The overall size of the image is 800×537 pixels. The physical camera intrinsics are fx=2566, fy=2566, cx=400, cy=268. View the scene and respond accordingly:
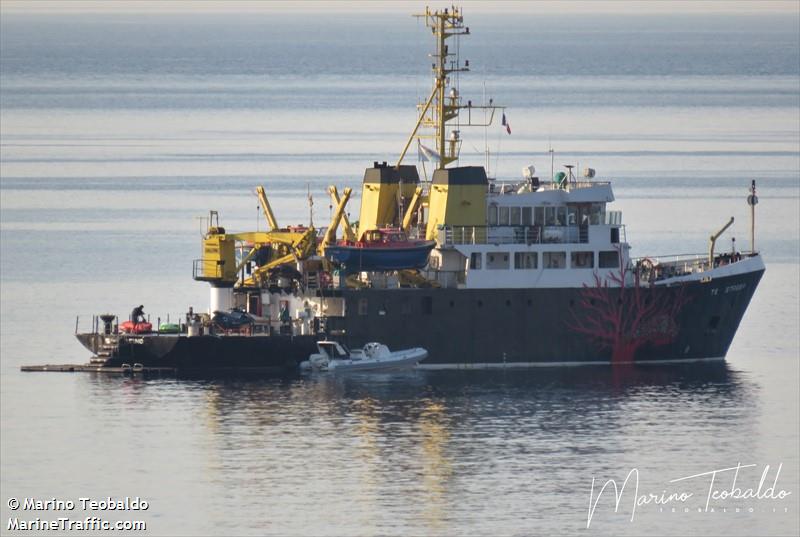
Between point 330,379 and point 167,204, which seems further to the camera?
point 167,204

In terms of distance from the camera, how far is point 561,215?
87375 millimetres

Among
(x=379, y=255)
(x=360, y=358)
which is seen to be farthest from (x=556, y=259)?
(x=360, y=358)

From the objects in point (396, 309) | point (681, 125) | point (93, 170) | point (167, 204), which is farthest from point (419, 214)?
point (681, 125)

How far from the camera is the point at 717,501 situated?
6656cm

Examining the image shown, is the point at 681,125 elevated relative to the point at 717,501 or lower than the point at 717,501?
elevated

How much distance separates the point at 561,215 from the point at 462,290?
4.82m

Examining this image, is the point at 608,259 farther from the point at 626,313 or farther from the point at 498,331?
the point at 498,331

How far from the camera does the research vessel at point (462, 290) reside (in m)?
84.2

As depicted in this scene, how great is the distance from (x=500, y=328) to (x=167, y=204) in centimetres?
5363

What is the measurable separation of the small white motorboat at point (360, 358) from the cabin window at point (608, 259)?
6.93 meters

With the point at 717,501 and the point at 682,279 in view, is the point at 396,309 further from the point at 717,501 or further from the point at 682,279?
the point at 717,501

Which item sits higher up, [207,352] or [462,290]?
[462,290]

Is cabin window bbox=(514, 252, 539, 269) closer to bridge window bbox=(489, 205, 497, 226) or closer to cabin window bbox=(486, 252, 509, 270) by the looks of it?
cabin window bbox=(486, 252, 509, 270)

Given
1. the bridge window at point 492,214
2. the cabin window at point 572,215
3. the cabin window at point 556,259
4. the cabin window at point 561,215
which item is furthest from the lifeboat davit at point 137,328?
the cabin window at point 572,215
